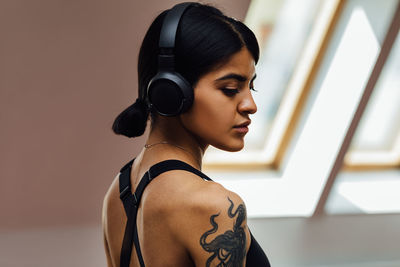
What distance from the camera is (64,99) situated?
280 cm

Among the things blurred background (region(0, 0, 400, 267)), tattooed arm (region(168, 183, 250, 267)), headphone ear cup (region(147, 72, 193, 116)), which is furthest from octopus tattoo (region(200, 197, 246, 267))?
blurred background (region(0, 0, 400, 267))

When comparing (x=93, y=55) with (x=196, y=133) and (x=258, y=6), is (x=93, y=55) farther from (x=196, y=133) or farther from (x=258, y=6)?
(x=196, y=133)

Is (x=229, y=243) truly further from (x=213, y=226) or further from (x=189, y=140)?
(x=189, y=140)

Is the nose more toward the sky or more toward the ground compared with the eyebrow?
more toward the ground

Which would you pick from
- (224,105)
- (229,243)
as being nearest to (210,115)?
(224,105)

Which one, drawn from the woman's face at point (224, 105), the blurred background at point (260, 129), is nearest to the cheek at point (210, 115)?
the woman's face at point (224, 105)

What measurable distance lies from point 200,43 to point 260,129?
3.03m

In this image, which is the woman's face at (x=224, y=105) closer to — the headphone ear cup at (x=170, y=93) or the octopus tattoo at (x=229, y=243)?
the headphone ear cup at (x=170, y=93)

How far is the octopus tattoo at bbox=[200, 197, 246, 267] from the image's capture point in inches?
40.8

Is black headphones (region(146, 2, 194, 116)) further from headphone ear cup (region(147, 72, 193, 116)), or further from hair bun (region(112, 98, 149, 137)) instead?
hair bun (region(112, 98, 149, 137))

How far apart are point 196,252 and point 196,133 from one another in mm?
253

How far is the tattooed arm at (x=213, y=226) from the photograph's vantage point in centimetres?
102

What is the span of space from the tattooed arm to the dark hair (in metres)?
0.25

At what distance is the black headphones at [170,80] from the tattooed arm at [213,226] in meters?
0.18
